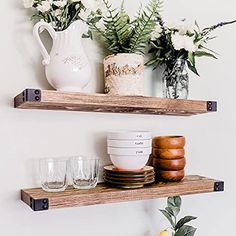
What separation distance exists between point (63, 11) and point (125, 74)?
30cm

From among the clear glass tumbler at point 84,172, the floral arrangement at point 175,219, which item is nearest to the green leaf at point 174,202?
the floral arrangement at point 175,219

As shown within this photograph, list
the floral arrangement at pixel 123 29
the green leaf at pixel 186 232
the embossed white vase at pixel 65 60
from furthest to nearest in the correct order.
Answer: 1. the green leaf at pixel 186 232
2. the floral arrangement at pixel 123 29
3. the embossed white vase at pixel 65 60

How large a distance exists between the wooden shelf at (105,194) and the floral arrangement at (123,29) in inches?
19.9

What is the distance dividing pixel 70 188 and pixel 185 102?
0.53 m

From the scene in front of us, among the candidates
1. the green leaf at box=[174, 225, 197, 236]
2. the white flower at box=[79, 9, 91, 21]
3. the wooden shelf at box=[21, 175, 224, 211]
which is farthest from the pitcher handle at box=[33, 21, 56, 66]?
the green leaf at box=[174, 225, 197, 236]

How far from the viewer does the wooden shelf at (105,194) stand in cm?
108

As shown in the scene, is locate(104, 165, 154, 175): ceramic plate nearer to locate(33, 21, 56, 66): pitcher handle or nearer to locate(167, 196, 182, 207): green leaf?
locate(167, 196, 182, 207): green leaf

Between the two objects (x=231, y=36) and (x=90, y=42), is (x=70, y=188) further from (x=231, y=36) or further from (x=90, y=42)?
(x=231, y=36)

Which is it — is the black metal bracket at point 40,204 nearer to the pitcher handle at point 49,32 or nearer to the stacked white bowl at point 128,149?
the stacked white bowl at point 128,149

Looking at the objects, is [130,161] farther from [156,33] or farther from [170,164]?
[156,33]

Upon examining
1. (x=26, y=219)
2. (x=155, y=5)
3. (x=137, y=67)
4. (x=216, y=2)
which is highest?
(x=216, y=2)

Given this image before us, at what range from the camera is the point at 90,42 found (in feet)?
4.44

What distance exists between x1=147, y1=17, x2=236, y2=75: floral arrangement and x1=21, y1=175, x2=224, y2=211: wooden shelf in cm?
46

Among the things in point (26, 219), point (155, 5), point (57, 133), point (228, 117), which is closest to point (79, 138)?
point (57, 133)
